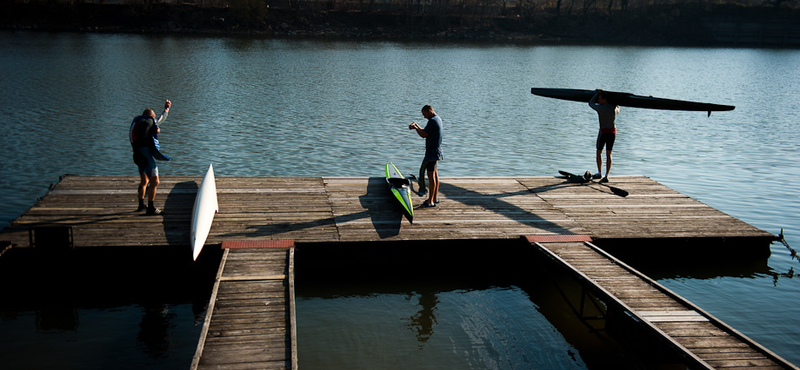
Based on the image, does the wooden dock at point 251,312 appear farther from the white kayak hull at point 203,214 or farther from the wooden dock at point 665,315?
the wooden dock at point 665,315

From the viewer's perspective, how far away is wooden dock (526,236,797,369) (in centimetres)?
721

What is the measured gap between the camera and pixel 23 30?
180ft

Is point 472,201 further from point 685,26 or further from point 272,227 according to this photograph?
point 685,26

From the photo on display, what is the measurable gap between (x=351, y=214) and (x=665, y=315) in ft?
18.4

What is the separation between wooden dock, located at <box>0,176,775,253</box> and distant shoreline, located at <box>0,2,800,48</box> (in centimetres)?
5298

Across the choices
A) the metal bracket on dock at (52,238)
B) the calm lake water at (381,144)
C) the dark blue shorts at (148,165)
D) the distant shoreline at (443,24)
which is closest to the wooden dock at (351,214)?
the metal bracket on dock at (52,238)

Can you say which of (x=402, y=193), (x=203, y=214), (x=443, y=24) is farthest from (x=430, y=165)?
Answer: (x=443, y=24)

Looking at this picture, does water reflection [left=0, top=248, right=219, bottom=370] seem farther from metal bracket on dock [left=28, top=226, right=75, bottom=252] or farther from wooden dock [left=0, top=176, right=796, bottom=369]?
wooden dock [left=0, top=176, right=796, bottom=369]

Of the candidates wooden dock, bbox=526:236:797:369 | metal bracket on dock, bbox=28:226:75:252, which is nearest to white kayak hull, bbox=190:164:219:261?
metal bracket on dock, bbox=28:226:75:252

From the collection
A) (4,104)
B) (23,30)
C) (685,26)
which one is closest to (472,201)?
(4,104)

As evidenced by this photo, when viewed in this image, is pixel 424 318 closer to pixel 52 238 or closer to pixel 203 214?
pixel 203 214

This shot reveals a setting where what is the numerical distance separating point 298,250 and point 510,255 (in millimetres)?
3728

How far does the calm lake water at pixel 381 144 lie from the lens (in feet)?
29.6

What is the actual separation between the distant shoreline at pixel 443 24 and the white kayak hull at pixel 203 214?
54.3 meters
